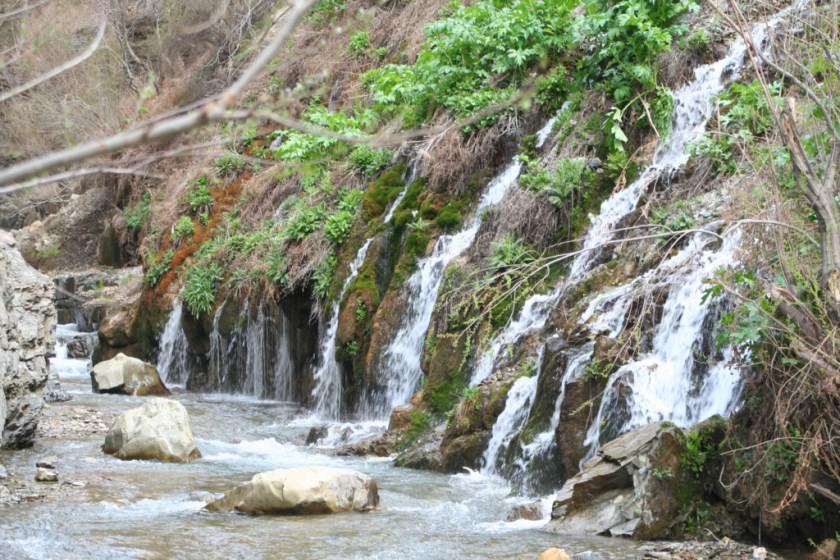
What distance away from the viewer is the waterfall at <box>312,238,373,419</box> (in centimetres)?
1482

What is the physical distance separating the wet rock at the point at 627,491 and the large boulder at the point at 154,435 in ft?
15.3

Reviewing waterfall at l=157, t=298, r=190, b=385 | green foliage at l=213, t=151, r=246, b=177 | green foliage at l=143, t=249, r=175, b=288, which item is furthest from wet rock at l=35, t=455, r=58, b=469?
green foliage at l=213, t=151, r=246, b=177

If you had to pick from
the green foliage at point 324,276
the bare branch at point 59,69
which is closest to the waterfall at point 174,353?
the green foliage at point 324,276

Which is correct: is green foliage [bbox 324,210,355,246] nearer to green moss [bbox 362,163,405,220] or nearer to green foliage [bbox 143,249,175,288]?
green moss [bbox 362,163,405,220]

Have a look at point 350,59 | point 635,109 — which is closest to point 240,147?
point 350,59

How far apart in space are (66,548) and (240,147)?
15409 millimetres

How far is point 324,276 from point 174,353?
4.94 metres

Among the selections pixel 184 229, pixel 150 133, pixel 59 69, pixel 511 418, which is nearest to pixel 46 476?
pixel 511 418

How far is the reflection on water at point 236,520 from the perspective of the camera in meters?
7.39

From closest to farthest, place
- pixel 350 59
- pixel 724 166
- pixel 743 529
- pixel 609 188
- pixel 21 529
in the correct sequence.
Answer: pixel 743 529 → pixel 21 529 → pixel 724 166 → pixel 609 188 → pixel 350 59

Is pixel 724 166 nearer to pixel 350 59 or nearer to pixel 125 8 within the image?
pixel 350 59

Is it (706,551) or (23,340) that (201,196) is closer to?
(23,340)

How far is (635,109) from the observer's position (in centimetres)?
1270

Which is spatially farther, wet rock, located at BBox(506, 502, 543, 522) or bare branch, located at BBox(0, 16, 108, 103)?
wet rock, located at BBox(506, 502, 543, 522)
